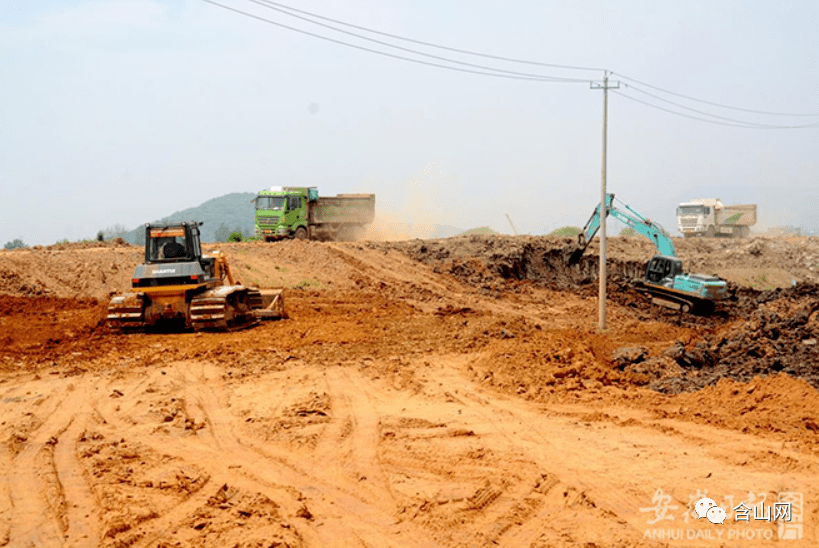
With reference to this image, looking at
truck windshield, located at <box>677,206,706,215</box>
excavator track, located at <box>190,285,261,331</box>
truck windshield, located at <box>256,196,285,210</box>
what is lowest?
excavator track, located at <box>190,285,261,331</box>

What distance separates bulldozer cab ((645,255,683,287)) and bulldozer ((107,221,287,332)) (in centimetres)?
1776

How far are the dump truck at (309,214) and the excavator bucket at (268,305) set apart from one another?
1794 centimetres

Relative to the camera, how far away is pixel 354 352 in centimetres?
1575

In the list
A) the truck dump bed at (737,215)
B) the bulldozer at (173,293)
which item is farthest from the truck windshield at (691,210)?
the bulldozer at (173,293)

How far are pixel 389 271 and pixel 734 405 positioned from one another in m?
22.0

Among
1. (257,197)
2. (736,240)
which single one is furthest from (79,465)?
(736,240)

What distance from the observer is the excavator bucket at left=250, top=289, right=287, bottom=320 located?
20469 millimetres

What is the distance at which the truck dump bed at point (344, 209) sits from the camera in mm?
40938

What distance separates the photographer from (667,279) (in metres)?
28.6

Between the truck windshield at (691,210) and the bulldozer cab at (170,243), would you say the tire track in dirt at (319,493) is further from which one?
the truck windshield at (691,210)

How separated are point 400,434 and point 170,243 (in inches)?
414

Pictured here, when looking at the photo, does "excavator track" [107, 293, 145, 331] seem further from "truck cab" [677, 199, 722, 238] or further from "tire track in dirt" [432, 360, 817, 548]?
"truck cab" [677, 199, 722, 238]

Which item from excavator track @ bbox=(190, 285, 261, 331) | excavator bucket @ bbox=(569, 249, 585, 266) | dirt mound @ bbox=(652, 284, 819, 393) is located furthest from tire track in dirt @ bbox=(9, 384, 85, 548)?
excavator bucket @ bbox=(569, 249, 585, 266)

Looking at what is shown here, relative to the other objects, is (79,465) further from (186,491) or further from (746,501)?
(746,501)
